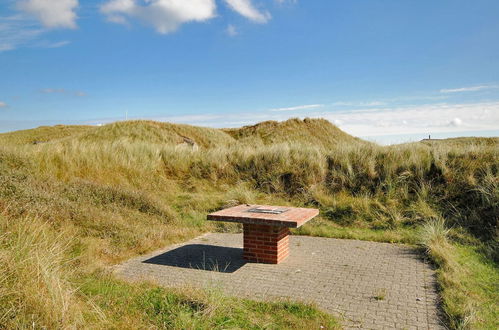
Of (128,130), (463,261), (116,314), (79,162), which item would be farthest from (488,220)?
(128,130)

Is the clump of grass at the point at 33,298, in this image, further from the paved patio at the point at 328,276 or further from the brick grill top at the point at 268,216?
the brick grill top at the point at 268,216

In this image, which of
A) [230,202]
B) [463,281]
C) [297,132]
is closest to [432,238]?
[463,281]

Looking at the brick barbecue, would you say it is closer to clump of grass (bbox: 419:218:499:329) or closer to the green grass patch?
the green grass patch

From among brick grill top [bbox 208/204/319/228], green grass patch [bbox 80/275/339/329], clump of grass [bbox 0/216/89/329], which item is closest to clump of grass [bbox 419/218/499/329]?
green grass patch [bbox 80/275/339/329]

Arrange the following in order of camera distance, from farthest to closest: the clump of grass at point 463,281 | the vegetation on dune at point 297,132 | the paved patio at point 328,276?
the vegetation on dune at point 297,132
the paved patio at point 328,276
the clump of grass at point 463,281

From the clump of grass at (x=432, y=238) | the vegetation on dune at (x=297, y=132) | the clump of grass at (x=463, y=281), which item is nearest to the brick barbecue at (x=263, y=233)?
the clump of grass at (x=463, y=281)

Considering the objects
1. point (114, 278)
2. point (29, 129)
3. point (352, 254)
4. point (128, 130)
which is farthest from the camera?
point (29, 129)

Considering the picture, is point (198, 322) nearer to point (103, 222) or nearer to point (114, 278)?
point (114, 278)

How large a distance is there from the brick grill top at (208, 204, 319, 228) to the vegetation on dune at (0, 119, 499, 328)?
159 cm

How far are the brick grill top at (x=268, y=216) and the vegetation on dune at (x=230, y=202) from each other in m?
1.59

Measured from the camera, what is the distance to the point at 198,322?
3.72 meters

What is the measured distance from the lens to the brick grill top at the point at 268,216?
5828 millimetres

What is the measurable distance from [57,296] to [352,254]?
202 inches

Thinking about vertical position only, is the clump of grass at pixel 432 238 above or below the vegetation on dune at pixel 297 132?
below
